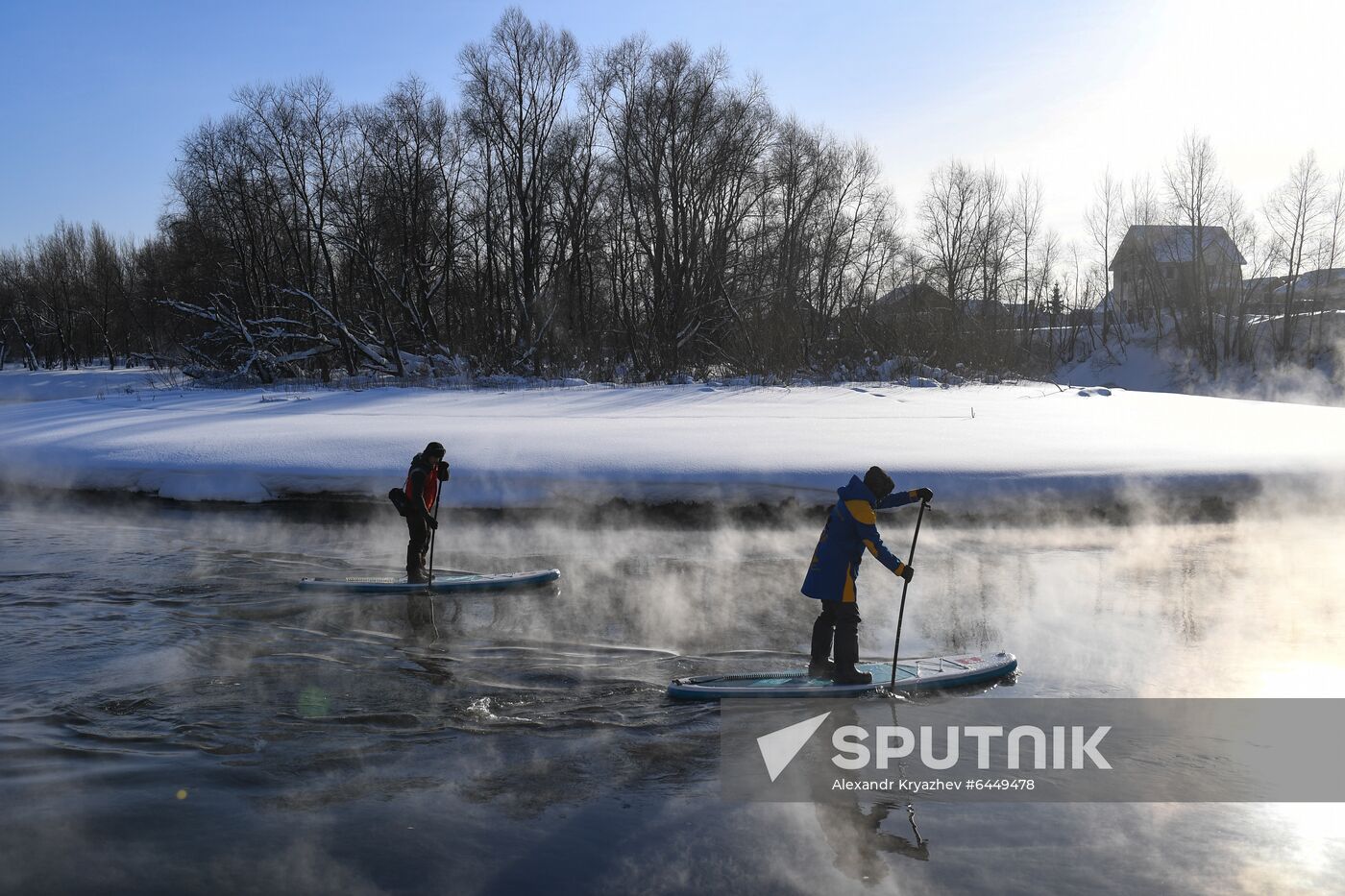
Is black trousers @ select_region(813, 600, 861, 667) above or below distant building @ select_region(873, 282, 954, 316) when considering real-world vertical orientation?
below

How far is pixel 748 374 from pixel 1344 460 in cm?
1787

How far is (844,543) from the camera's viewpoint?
6531mm

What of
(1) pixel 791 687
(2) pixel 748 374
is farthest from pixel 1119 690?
(2) pixel 748 374

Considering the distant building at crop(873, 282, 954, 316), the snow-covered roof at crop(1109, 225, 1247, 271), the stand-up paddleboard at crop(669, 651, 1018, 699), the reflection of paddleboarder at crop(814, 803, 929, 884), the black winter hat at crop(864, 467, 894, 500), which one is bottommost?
the reflection of paddleboarder at crop(814, 803, 929, 884)

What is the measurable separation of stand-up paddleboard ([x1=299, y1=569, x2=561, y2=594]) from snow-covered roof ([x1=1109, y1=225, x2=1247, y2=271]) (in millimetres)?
50109

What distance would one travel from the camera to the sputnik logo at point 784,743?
18.8ft

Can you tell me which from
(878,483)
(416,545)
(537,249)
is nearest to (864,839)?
(878,483)

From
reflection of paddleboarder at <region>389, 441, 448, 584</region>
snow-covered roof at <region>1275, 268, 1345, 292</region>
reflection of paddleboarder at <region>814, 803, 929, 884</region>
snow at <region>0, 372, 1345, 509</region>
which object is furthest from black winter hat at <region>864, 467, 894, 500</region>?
snow-covered roof at <region>1275, 268, 1345, 292</region>

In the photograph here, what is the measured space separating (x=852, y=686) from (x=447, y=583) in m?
4.51

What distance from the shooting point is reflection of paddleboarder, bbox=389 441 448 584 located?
9508 millimetres

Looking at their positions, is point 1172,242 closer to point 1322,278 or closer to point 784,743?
point 1322,278

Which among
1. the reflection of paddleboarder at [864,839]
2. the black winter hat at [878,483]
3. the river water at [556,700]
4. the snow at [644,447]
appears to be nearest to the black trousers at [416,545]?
the river water at [556,700]

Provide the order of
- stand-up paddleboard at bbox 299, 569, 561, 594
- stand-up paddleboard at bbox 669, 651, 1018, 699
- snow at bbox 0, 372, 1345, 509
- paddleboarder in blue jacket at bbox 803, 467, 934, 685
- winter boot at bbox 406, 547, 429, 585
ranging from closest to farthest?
1. paddleboarder in blue jacket at bbox 803, 467, 934, 685
2. stand-up paddleboard at bbox 669, 651, 1018, 699
3. stand-up paddleboard at bbox 299, 569, 561, 594
4. winter boot at bbox 406, 547, 429, 585
5. snow at bbox 0, 372, 1345, 509

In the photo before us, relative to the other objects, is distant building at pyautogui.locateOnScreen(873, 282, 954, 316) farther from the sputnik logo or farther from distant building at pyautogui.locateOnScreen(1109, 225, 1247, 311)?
the sputnik logo
